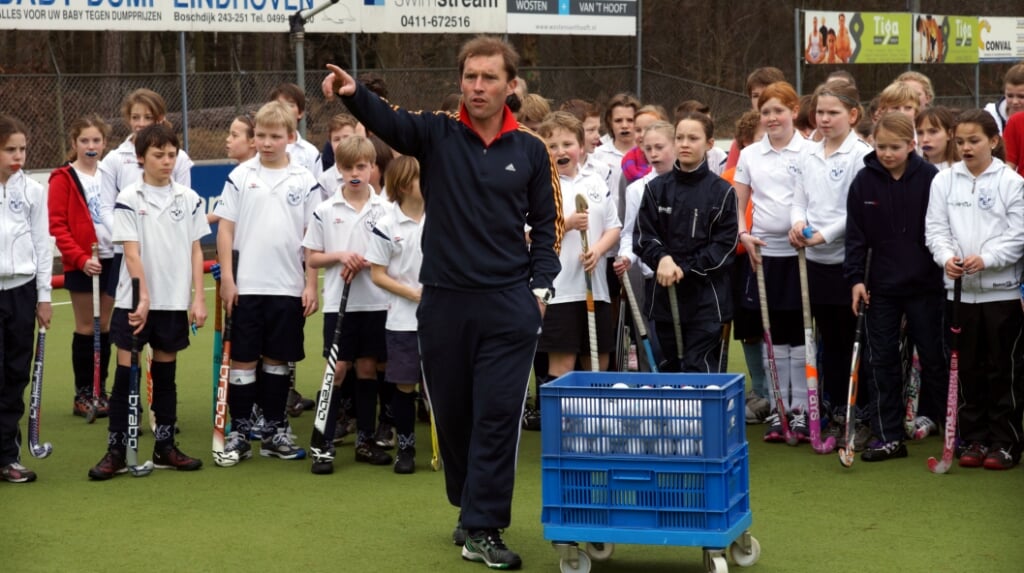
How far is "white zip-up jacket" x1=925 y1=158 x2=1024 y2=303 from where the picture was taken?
6695 mm

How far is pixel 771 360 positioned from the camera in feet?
25.0

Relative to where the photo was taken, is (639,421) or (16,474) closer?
(639,421)

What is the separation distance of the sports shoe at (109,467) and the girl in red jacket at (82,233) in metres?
1.53

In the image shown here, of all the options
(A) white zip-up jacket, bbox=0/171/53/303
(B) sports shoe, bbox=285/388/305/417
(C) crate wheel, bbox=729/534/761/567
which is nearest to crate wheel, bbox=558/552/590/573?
(C) crate wheel, bbox=729/534/761/567

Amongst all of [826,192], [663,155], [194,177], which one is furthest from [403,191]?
[194,177]

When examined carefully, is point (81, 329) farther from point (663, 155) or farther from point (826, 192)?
point (826, 192)

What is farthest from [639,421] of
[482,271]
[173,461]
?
[173,461]

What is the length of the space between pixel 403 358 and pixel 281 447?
908mm

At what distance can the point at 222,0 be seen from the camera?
17.1m

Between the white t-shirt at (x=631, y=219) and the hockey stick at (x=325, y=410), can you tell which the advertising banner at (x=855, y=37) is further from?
the hockey stick at (x=325, y=410)

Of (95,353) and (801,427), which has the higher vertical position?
(95,353)

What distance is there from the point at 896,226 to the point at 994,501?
1.46 metres

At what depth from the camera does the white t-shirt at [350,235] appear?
23.9 ft

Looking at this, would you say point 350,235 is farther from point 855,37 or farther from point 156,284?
point 855,37
